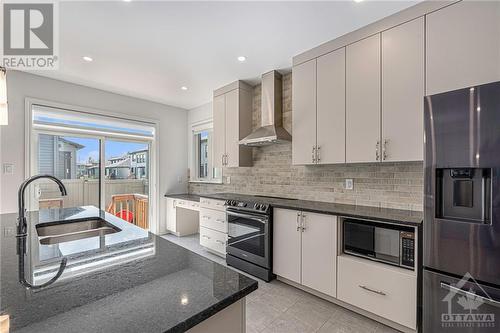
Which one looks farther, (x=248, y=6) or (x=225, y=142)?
(x=225, y=142)

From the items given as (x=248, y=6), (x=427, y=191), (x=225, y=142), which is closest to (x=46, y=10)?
(x=248, y=6)

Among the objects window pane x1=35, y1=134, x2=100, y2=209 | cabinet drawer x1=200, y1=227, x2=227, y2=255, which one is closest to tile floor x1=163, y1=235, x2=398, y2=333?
cabinet drawer x1=200, y1=227, x2=227, y2=255

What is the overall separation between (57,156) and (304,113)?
3869mm

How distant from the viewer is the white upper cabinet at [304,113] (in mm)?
2748

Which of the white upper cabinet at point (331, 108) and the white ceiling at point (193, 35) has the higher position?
the white ceiling at point (193, 35)

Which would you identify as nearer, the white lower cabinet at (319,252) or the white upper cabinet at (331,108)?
the white lower cabinet at (319,252)

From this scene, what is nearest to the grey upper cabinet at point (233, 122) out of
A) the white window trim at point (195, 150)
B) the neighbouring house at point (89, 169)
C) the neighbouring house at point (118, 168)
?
the white window trim at point (195, 150)

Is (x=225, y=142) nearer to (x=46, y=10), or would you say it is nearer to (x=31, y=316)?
(x=46, y=10)

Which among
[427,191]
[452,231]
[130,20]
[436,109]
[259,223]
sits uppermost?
[130,20]

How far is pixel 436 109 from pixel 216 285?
1842mm

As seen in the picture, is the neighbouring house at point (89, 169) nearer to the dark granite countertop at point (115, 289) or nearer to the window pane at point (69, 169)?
the window pane at point (69, 169)

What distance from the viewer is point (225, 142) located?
3988mm

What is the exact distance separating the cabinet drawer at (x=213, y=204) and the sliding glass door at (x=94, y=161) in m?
1.64

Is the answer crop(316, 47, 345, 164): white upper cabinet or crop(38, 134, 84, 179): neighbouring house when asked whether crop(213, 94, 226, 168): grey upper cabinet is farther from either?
crop(38, 134, 84, 179): neighbouring house
